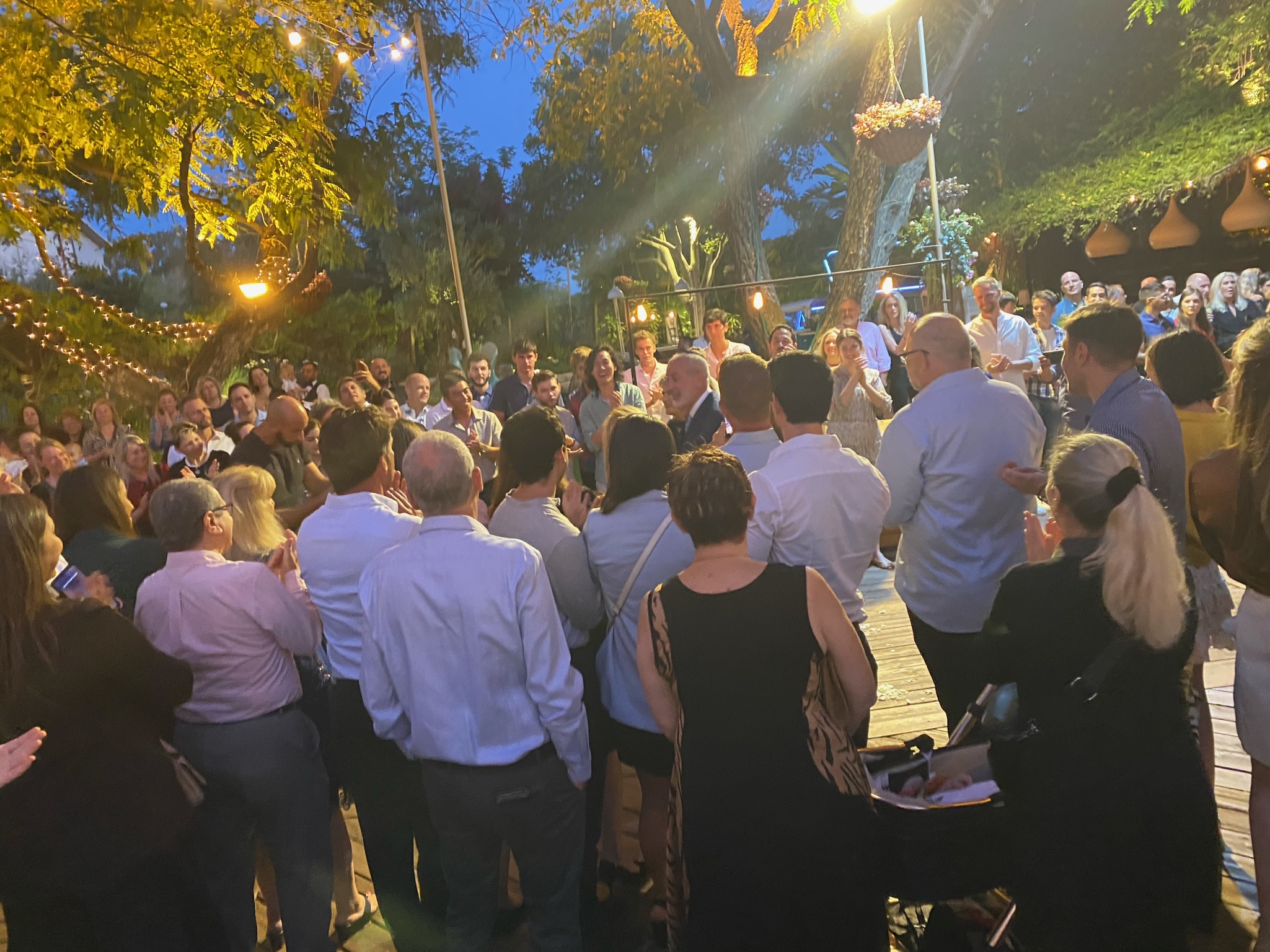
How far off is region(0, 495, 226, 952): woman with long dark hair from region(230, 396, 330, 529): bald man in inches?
95.5

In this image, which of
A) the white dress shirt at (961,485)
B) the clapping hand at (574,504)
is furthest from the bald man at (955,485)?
the clapping hand at (574,504)

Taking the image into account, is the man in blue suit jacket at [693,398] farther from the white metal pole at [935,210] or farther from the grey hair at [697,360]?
the white metal pole at [935,210]

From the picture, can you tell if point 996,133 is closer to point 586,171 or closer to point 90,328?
point 586,171

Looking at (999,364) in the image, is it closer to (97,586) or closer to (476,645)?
(476,645)

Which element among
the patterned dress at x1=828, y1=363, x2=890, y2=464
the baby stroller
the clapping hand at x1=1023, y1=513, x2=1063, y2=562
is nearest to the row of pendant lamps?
the patterned dress at x1=828, y1=363, x2=890, y2=464

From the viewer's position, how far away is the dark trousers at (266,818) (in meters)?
2.55

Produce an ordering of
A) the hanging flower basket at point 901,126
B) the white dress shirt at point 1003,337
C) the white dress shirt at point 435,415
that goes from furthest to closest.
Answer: the hanging flower basket at point 901,126
the white dress shirt at point 1003,337
the white dress shirt at point 435,415

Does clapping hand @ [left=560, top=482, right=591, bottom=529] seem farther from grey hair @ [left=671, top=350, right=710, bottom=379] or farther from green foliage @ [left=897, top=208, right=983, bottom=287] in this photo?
green foliage @ [left=897, top=208, right=983, bottom=287]

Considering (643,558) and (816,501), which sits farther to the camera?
(816,501)

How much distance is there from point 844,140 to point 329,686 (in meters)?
24.9

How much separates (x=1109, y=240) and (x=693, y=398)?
45.5 ft

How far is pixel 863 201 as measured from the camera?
39.8 ft

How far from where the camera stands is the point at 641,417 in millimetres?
2650

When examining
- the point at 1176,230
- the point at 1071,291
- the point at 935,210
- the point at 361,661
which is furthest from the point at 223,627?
the point at 1176,230
